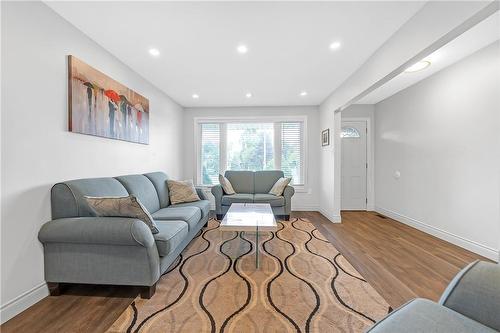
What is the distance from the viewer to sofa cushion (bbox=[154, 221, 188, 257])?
6.18ft

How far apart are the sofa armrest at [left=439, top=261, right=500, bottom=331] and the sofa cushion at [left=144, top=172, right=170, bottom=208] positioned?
3121mm

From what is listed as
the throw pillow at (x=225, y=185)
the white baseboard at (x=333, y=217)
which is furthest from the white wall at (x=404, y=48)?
the throw pillow at (x=225, y=185)

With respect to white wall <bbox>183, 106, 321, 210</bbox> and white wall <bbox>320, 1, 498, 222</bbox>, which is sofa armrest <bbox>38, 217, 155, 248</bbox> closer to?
white wall <bbox>320, 1, 498, 222</bbox>

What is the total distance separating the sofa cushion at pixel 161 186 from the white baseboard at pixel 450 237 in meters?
4.10

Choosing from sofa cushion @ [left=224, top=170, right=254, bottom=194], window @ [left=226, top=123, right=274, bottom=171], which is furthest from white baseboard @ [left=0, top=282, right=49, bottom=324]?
window @ [left=226, top=123, right=274, bottom=171]

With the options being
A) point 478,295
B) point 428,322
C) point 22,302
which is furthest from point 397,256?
point 22,302

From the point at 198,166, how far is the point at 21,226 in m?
3.61

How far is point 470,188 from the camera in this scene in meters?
2.77

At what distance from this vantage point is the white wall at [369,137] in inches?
194

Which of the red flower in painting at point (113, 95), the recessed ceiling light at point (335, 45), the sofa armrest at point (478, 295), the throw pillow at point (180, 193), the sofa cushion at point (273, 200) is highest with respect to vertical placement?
the recessed ceiling light at point (335, 45)

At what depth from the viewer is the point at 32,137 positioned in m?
1.70

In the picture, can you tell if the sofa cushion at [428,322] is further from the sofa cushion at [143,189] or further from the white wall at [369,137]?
the white wall at [369,137]

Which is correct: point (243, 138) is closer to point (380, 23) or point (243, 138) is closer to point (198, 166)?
point (198, 166)

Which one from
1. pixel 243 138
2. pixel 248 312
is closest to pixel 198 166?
pixel 243 138
